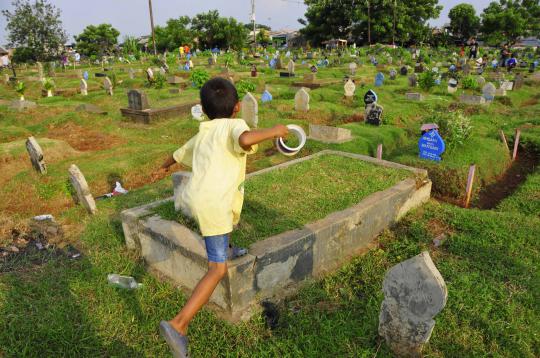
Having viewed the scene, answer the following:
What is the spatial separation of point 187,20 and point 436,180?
53522 mm

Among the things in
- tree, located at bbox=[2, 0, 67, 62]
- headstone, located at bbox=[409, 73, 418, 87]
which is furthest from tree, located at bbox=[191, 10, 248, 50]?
headstone, located at bbox=[409, 73, 418, 87]

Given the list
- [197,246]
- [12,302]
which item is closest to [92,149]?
[12,302]

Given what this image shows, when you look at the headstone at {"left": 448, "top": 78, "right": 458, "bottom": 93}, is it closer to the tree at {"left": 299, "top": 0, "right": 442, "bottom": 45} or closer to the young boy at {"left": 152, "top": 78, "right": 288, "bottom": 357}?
the young boy at {"left": 152, "top": 78, "right": 288, "bottom": 357}

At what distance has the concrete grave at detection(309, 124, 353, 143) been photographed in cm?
828

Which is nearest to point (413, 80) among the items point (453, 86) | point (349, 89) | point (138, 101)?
point (453, 86)

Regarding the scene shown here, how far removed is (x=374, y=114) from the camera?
9844 mm

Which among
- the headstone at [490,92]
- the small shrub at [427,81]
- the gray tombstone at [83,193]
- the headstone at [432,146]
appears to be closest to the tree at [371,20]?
the small shrub at [427,81]

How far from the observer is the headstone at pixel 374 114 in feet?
32.2

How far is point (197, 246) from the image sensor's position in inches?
127

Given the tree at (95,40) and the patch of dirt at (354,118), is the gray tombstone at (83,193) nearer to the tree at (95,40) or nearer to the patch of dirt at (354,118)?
the patch of dirt at (354,118)

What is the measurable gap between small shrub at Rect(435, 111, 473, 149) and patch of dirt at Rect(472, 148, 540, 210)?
3.38 ft

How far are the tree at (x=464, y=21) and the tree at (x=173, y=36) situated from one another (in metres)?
39.0

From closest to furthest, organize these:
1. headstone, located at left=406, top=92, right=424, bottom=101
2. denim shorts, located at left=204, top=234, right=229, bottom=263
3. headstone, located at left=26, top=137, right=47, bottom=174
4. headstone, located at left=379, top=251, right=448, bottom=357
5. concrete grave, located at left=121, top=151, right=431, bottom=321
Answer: headstone, located at left=379, top=251, right=448, bottom=357
denim shorts, located at left=204, top=234, right=229, bottom=263
concrete grave, located at left=121, top=151, right=431, bottom=321
headstone, located at left=26, top=137, right=47, bottom=174
headstone, located at left=406, top=92, right=424, bottom=101

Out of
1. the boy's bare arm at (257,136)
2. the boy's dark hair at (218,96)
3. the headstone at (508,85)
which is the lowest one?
the headstone at (508,85)
